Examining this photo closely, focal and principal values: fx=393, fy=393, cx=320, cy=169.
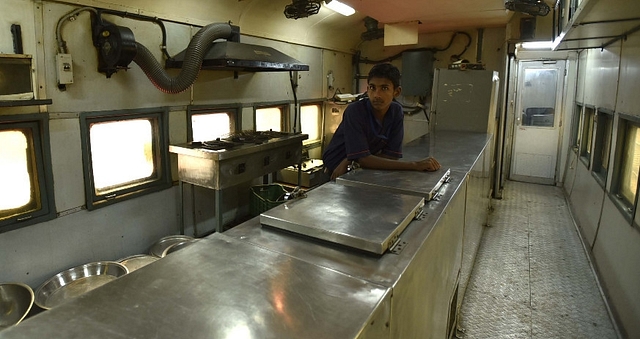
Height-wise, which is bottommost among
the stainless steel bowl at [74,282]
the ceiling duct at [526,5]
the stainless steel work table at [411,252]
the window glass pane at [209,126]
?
the stainless steel bowl at [74,282]

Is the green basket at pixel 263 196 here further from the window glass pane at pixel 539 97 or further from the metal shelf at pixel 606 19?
the window glass pane at pixel 539 97

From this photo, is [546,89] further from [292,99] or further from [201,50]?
[201,50]

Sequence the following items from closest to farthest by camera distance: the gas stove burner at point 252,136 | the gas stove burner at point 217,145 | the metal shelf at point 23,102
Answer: the metal shelf at point 23,102, the gas stove burner at point 217,145, the gas stove burner at point 252,136

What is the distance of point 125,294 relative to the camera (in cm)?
95

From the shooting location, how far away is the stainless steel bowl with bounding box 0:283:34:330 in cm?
238

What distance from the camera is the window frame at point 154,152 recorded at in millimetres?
2926

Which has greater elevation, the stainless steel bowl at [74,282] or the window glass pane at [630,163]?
the window glass pane at [630,163]

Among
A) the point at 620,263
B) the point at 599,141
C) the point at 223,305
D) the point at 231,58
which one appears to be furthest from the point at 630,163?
the point at 223,305

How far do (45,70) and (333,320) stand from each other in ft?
8.95

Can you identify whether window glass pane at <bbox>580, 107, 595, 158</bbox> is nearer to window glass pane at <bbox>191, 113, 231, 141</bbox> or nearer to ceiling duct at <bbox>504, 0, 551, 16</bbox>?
ceiling duct at <bbox>504, 0, 551, 16</bbox>

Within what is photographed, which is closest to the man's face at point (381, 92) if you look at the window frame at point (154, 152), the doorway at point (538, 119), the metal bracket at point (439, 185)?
the metal bracket at point (439, 185)

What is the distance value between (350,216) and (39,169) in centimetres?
234

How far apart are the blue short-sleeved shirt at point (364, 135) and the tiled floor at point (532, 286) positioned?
1.40 meters

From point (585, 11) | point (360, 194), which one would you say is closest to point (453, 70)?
point (585, 11)
